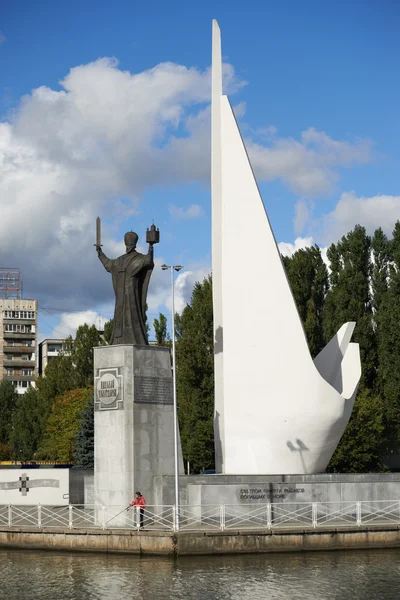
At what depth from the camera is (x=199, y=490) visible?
21953 mm

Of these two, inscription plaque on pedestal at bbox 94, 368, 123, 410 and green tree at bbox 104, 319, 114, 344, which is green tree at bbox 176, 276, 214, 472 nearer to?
green tree at bbox 104, 319, 114, 344

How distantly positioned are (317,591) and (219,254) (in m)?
13.4

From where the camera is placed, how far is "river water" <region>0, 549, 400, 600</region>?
15.3 metres

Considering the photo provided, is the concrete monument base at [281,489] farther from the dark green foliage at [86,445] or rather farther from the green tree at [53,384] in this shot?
the green tree at [53,384]

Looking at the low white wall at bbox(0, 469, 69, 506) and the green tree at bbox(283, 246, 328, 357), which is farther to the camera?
the green tree at bbox(283, 246, 328, 357)

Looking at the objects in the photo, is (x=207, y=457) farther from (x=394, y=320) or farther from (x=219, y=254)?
(x=219, y=254)

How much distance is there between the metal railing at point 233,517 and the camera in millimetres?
21109

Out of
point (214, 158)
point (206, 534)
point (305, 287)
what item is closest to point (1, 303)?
point (305, 287)

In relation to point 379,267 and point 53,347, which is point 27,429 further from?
point 53,347

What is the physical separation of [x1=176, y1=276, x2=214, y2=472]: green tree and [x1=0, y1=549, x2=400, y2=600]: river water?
17563 millimetres

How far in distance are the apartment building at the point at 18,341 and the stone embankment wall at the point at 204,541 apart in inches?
2815

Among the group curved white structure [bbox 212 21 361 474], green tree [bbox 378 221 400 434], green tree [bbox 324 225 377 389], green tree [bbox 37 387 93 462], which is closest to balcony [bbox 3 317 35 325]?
green tree [bbox 37 387 93 462]

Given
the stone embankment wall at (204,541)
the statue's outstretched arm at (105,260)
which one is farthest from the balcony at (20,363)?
the stone embankment wall at (204,541)

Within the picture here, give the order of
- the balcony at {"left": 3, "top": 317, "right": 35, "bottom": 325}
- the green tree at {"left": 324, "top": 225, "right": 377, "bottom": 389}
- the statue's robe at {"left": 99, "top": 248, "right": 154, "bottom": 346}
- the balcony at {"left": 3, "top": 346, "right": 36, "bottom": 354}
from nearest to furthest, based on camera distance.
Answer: the statue's robe at {"left": 99, "top": 248, "right": 154, "bottom": 346}
the green tree at {"left": 324, "top": 225, "right": 377, "bottom": 389}
the balcony at {"left": 3, "top": 346, "right": 36, "bottom": 354}
the balcony at {"left": 3, "top": 317, "right": 35, "bottom": 325}
